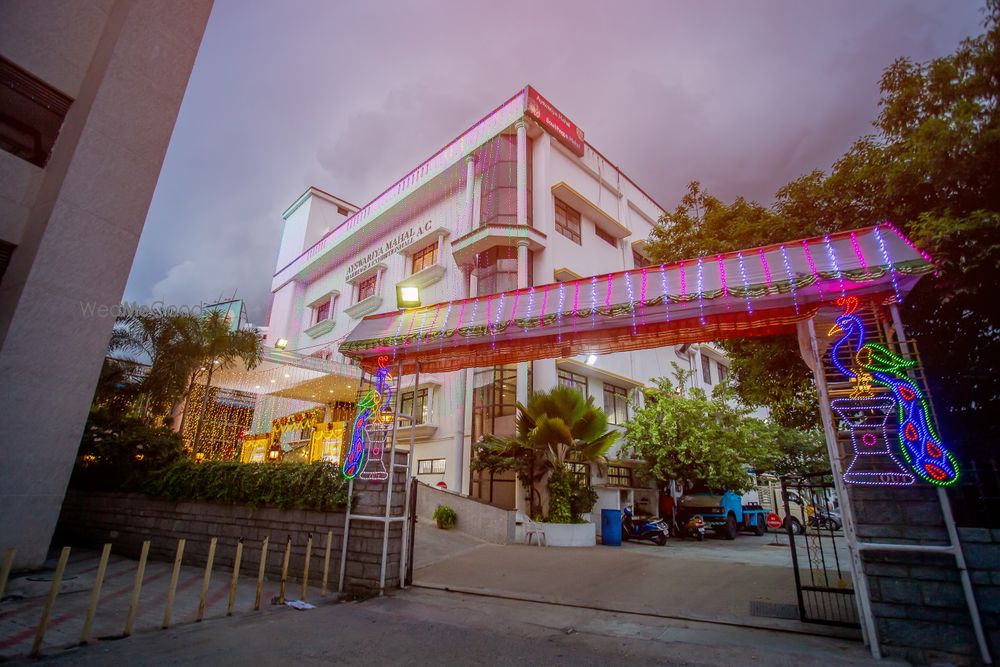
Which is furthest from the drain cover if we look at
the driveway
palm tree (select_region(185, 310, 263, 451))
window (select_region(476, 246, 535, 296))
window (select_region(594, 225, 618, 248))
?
window (select_region(594, 225, 618, 248))

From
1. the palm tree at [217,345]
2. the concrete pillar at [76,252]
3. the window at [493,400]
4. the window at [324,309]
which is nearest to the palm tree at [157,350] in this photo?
the palm tree at [217,345]

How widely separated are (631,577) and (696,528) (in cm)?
884

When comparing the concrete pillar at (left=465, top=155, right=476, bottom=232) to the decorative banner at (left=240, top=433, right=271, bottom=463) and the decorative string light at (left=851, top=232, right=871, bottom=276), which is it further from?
the decorative banner at (left=240, top=433, right=271, bottom=463)

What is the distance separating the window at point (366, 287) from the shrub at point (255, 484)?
606 inches

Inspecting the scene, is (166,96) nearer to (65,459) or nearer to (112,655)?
(65,459)

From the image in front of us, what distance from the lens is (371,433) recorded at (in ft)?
27.2

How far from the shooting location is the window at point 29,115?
337 inches

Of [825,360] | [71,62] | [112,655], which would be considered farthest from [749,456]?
[71,62]

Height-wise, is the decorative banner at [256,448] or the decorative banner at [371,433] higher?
the decorative banner at [256,448]

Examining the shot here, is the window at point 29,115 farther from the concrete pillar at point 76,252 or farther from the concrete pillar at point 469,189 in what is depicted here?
the concrete pillar at point 469,189

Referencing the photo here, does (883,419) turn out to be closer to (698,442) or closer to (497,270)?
(698,442)

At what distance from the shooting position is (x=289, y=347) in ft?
103

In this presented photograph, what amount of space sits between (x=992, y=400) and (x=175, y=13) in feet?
56.1

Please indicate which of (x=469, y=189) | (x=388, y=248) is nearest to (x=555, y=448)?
(x=469, y=189)
